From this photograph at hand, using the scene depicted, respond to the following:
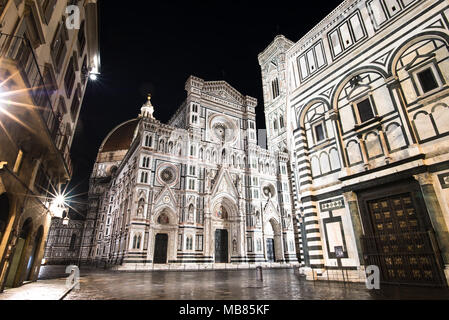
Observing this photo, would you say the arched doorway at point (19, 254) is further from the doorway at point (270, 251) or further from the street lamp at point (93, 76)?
the doorway at point (270, 251)

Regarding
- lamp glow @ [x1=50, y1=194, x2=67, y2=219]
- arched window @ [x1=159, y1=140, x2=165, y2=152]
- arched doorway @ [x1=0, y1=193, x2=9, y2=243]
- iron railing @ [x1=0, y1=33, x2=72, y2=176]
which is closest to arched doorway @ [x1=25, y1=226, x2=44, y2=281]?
lamp glow @ [x1=50, y1=194, x2=67, y2=219]

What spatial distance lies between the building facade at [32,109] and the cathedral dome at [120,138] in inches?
1892

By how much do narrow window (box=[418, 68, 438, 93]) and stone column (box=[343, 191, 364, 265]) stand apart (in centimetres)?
470

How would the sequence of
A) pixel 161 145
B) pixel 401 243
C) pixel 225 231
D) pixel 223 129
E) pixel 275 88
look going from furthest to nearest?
pixel 275 88 < pixel 223 129 < pixel 225 231 < pixel 161 145 < pixel 401 243

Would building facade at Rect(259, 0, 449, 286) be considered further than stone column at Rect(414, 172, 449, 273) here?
Yes

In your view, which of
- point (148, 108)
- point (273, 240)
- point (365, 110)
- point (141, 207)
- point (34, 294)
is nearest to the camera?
point (34, 294)

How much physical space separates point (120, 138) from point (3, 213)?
57.3m

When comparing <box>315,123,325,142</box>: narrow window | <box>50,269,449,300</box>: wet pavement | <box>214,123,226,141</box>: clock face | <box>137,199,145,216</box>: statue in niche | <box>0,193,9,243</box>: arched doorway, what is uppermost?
<box>214,123,226,141</box>: clock face

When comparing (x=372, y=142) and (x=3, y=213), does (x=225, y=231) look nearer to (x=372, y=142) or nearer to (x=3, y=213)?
(x=372, y=142)

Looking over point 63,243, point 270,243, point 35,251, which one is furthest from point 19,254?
point 63,243

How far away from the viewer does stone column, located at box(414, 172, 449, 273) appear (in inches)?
291

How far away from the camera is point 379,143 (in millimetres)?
9844

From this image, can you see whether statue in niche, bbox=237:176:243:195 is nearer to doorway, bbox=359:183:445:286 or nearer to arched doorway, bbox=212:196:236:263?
arched doorway, bbox=212:196:236:263

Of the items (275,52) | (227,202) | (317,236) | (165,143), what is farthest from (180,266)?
(275,52)
